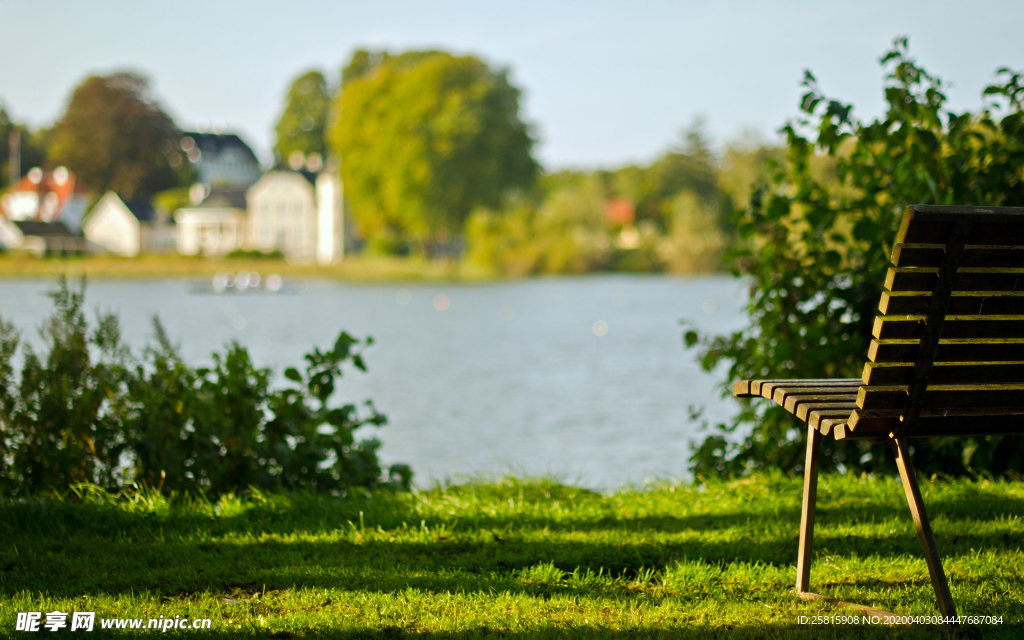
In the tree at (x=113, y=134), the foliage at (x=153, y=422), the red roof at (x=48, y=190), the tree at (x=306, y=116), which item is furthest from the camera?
the tree at (x=306, y=116)

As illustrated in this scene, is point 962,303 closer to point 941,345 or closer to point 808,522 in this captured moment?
point 941,345

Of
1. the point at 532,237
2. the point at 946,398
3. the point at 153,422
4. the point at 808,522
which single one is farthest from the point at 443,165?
the point at 946,398

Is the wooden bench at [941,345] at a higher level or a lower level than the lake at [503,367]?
higher

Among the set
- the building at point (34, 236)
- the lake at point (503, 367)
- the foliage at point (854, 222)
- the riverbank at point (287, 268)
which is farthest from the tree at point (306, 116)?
the foliage at point (854, 222)

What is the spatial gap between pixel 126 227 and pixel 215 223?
8364 millimetres

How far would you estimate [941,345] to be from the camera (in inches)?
110

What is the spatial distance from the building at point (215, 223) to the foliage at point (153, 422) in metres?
75.0

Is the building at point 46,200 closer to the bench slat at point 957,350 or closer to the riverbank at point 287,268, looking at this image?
the riverbank at point 287,268

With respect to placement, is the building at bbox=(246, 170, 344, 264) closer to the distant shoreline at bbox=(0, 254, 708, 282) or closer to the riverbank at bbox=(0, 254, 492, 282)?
the distant shoreline at bbox=(0, 254, 708, 282)

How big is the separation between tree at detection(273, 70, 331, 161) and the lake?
152 ft

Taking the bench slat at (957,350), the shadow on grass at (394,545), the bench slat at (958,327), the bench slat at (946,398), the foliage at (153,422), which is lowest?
the shadow on grass at (394,545)

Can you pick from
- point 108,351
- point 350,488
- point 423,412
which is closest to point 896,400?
point 350,488

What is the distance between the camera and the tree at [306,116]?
8456cm

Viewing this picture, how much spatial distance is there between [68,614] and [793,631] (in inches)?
85.3
